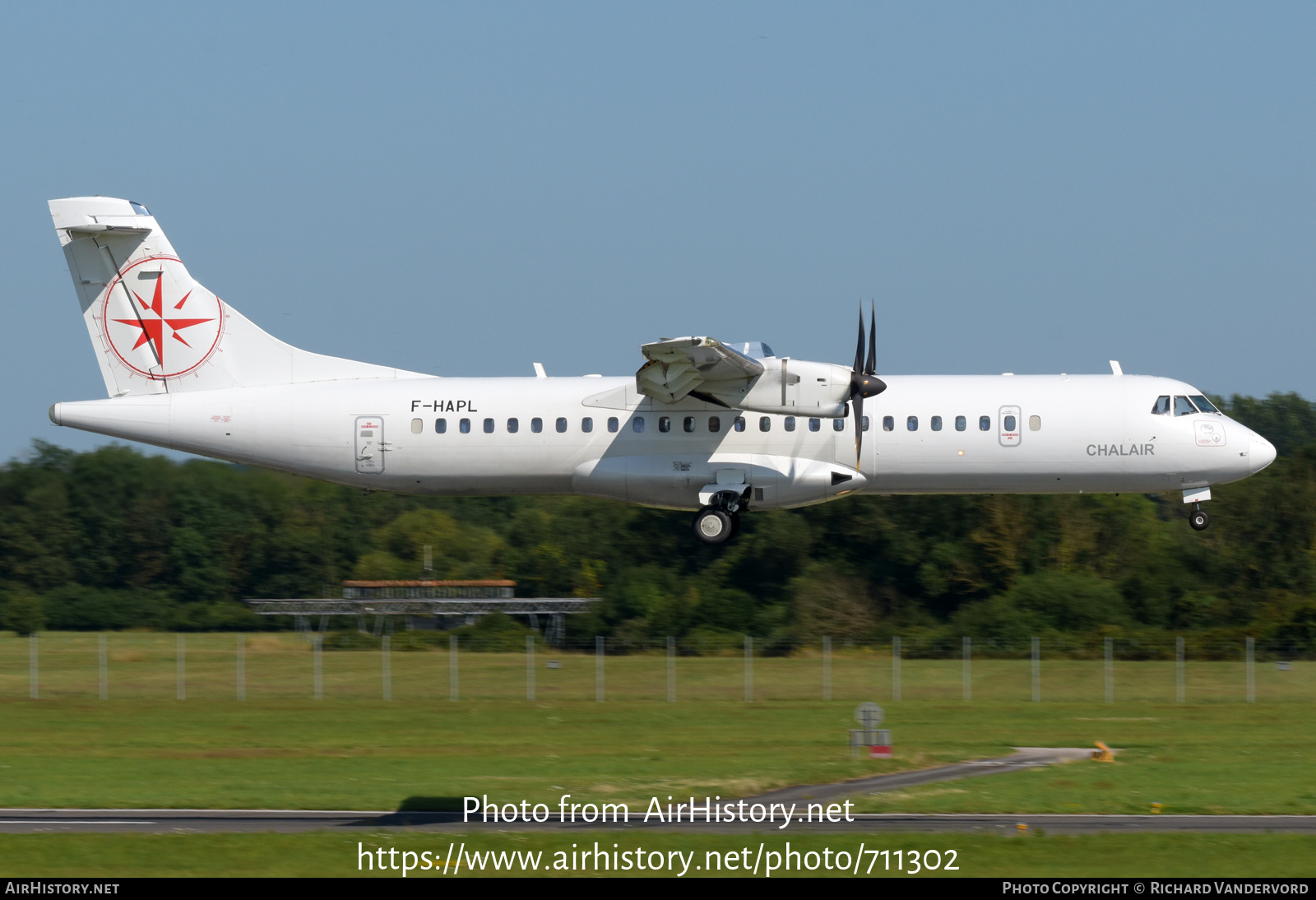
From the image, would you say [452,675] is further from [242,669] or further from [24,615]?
[24,615]

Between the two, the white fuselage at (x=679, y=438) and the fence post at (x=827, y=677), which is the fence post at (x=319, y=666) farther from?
the fence post at (x=827, y=677)

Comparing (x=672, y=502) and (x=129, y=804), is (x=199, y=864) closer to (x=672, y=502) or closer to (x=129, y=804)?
(x=129, y=804)

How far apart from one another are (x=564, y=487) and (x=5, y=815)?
44.4 ft

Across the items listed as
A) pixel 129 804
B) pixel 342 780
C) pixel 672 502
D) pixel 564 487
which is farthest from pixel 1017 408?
pixel 129 804

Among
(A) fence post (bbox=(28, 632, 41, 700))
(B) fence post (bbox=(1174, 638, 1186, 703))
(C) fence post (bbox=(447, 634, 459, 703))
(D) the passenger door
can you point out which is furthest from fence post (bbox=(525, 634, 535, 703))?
(B) fence post (bbox=(1174, 638, 1186, 703))

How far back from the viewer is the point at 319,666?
3164 cm

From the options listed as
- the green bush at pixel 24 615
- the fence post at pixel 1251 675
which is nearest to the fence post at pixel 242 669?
the green bush at pixel 24 615

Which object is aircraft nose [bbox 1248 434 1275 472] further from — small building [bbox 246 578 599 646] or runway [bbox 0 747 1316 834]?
small building [bbox 246 578 599 646]

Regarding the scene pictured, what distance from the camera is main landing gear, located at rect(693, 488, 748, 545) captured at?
2789 centimetres

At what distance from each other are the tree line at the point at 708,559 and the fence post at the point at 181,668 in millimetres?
→ 11035

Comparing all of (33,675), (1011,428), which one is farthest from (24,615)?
(1011,428)

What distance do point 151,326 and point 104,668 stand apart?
7455mm

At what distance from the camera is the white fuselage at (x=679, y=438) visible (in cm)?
2759

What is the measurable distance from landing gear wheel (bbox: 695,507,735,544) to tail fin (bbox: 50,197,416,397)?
671 cm
